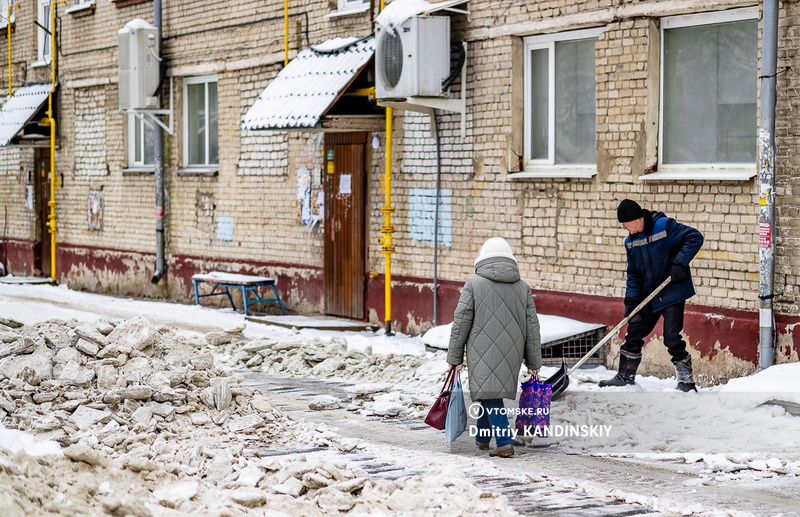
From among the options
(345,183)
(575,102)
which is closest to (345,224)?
(345,183)

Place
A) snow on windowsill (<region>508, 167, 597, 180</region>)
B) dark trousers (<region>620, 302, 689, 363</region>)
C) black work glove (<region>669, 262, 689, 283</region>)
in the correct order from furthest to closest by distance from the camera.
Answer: snow on windowsill (<region>508, 167, 597, 180</region>) < dark trousers (<region>620, 302, 689, 363</region>) < black work glove (<region>669, 262, 689, 283</region>)

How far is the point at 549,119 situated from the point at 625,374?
3441 mm

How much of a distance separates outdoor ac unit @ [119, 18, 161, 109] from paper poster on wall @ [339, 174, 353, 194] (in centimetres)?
446

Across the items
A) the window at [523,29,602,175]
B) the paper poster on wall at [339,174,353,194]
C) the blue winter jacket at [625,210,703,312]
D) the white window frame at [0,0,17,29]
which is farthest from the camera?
the white window frame at [0,0,17,29]

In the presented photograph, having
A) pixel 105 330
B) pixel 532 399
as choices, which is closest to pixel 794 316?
pixel 532 399

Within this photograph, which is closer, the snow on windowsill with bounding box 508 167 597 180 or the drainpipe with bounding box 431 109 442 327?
the snow on windowsill with bounding box 508 167 597 180

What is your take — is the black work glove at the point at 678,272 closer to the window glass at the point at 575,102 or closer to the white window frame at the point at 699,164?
the white window frame at the point at 699,164

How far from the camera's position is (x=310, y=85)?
14695 millimetres

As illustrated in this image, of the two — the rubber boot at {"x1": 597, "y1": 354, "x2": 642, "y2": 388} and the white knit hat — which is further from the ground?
the white knit hat

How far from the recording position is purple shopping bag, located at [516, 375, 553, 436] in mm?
7910

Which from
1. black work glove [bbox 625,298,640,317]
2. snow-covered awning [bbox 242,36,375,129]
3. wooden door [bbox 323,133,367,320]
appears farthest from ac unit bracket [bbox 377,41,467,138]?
black work glove [bbox 625,298,640,317]

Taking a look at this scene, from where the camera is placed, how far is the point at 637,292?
10.0m

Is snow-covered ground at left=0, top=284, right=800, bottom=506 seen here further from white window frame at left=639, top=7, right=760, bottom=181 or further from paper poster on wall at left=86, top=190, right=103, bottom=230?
paper poster on wall at left=86, top=190, right=103, bottom=230

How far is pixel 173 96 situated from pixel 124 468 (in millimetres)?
12837
